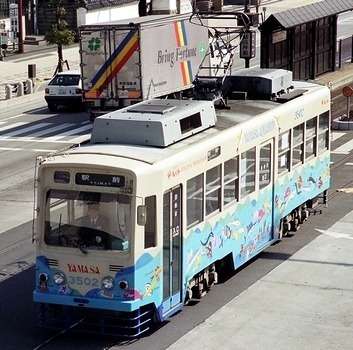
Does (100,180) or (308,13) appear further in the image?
(308,13)

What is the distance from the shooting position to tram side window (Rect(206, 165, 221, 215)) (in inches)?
619

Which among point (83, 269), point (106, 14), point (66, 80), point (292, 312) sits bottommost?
point (292, 312)

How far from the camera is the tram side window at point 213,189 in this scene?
15711mm

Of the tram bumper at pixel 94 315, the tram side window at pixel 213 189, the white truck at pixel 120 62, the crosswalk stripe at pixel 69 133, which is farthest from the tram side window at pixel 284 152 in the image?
the crosswalk stripe at pixel 69 133

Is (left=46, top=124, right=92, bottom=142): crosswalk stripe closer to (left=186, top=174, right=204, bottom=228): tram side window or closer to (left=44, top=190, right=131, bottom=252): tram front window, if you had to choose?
(left=186, top=174, right=204, bottom=228): tram side window

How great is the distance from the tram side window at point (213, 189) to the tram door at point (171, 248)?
1.04 meters

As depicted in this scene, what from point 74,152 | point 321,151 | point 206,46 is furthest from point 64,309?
point 206,46

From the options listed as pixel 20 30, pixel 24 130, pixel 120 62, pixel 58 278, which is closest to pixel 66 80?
pixel 24 130

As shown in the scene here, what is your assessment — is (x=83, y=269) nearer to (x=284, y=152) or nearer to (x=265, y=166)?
(x=265, y=166)

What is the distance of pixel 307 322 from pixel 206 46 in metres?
22.4

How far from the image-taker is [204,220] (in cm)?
1562

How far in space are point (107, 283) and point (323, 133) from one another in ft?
26.9

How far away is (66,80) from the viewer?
123ft

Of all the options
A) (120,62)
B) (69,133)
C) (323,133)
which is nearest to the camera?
(323,133)
